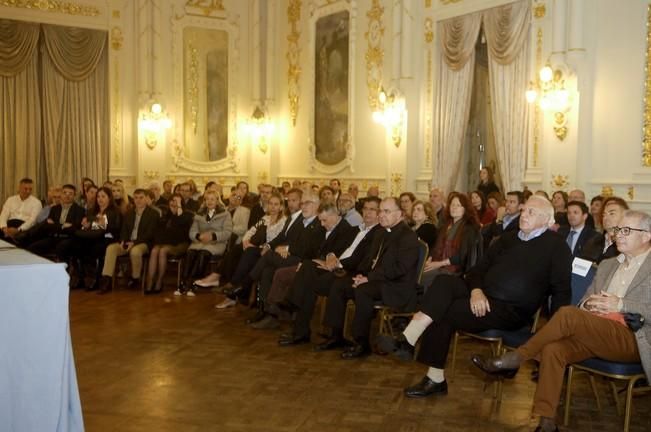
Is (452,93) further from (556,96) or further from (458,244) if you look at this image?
(458,244)

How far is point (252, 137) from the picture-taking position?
14.4 metres

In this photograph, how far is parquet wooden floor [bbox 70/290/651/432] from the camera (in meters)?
4.02

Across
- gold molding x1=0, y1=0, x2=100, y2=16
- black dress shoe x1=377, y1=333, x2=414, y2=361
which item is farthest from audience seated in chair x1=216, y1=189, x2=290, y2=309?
gold molding x1=0, y1=0, x2=100, y2=16

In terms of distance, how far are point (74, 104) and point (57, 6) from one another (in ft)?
6.08

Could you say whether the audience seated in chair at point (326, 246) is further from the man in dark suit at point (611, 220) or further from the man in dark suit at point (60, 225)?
the man in dark suit at point (60, 225)

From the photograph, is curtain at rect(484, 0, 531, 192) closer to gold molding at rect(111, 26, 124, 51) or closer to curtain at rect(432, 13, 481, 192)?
curtain at rect(432, 13, 481, 192)

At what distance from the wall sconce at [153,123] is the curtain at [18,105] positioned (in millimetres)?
1960

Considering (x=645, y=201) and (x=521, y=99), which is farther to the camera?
(x=521, y=99)

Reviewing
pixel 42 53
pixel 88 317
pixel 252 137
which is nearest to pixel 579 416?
pixel 88 317

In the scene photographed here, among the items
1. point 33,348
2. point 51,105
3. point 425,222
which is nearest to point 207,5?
point 51,105

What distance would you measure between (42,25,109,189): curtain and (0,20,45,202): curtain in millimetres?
199

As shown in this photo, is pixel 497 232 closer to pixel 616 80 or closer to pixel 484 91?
pixel 616 80

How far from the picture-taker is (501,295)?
4.44m

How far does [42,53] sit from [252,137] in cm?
438
